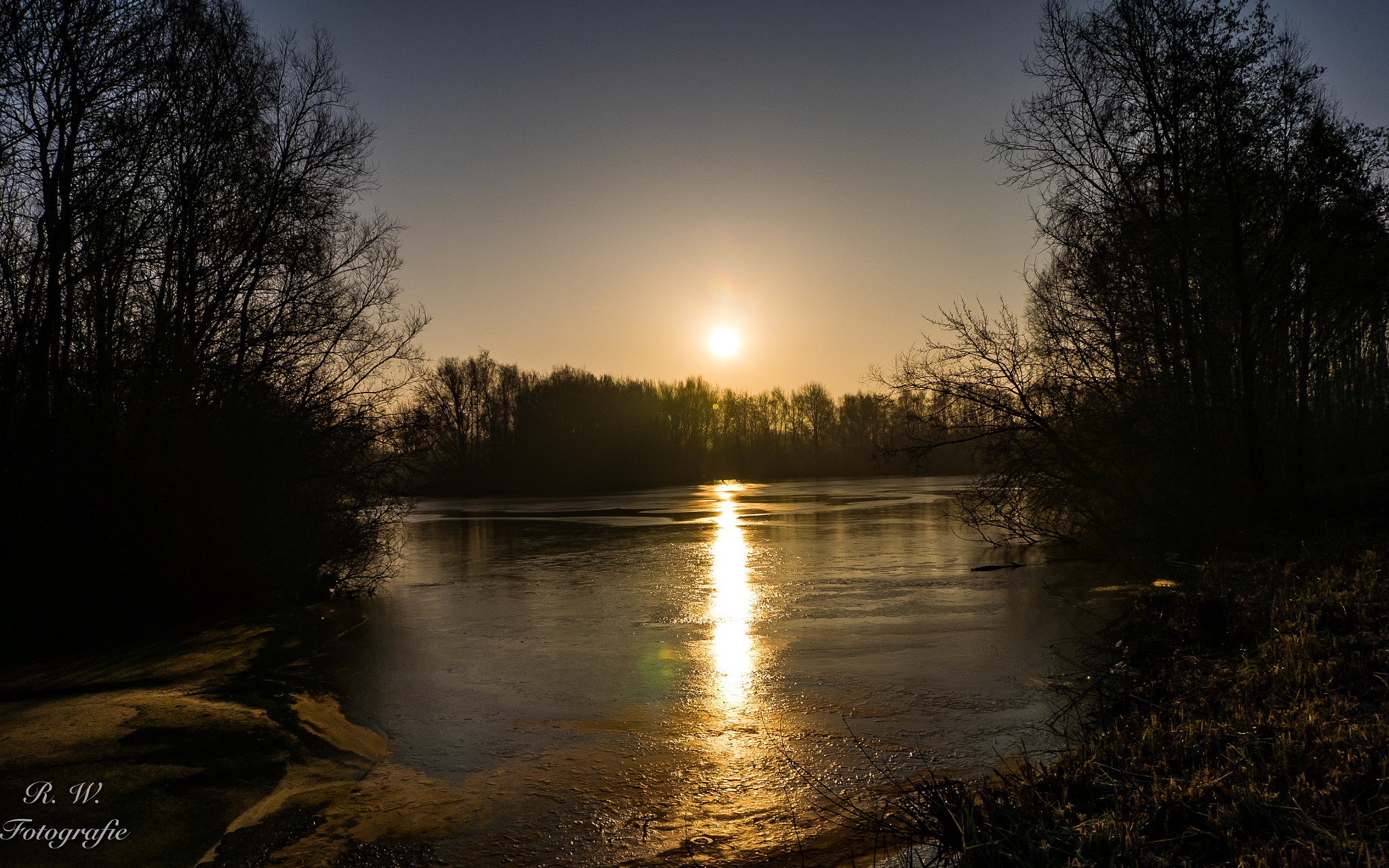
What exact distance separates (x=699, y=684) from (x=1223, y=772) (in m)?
5.06

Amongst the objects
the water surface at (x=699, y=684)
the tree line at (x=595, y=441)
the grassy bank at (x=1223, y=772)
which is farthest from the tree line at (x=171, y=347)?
the tree line at (x=595, y=441)

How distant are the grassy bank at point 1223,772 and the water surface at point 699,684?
995mm

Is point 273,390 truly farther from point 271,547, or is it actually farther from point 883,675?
point 883,675

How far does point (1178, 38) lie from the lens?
566 inches

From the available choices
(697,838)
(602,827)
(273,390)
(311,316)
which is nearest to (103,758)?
(602,827)

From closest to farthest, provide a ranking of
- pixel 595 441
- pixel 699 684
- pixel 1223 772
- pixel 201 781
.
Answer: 1. pixel 1223 772
2. pixel 201 781
3. pixel 699 684
4. pixel 595 441

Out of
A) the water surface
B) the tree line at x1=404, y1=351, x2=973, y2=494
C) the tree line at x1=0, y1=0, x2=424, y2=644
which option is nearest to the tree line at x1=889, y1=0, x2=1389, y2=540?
the water surface

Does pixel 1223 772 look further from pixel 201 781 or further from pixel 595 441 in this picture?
pixel 595 441

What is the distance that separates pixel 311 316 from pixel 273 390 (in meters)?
1.62

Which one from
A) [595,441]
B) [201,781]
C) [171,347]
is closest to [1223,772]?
[201,781]

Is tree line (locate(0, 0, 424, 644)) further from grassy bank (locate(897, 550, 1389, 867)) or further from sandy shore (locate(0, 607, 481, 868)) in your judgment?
grassy bank (locate(897, 550, 1389, 867))

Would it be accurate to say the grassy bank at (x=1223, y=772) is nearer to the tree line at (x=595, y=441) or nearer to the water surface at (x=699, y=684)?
the water surface at (x=699, y=684)

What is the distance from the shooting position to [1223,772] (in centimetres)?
411

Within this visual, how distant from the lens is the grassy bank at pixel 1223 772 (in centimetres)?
347
